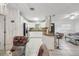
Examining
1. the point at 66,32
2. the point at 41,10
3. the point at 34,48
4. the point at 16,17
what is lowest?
the point at 34,48

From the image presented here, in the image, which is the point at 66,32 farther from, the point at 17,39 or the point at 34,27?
the point at 17,39

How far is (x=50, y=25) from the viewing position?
1.70 m

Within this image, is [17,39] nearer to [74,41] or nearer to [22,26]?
[22,26]

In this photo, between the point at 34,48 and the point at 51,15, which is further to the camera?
the point at 34,48

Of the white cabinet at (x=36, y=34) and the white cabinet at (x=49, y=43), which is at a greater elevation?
the white cabinet at (x=36, y=34)

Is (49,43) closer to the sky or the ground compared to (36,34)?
closer to the ground

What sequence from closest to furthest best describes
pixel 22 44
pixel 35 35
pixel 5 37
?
pixel 5 37
pixel 22 44
pixel 35 35

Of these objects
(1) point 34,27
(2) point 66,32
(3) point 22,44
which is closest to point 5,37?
(3) point 22,44

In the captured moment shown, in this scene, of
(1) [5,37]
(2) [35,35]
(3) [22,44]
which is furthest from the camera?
(2) [35,35]

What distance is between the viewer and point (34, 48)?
183 centimetres

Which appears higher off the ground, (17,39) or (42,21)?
(42,21)

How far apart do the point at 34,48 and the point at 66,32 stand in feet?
2.11

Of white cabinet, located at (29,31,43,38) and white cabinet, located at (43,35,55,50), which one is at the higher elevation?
white cabinet, located at (29,31,43,38)

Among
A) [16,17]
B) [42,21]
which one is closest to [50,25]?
[42,21]
